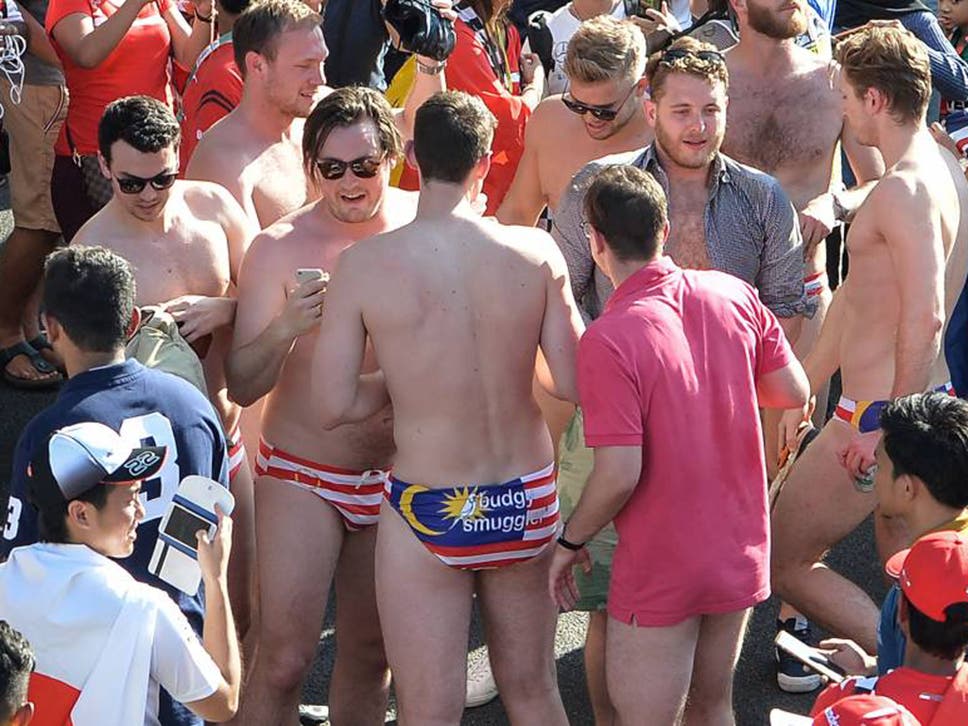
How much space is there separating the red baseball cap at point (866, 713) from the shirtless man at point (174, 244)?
80.4 inches

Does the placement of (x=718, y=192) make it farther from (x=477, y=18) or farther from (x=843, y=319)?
(x=477, y=18)

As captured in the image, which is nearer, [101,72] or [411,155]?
[411,155]

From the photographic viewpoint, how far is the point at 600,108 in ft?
16.8

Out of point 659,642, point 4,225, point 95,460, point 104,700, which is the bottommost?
point 4,225

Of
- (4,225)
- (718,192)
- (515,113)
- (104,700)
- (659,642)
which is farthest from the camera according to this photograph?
(4,225)

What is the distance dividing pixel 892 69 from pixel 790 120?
3.89 feet

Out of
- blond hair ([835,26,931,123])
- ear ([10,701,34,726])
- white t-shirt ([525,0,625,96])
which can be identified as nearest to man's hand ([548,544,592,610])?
ear ([10,701,34,726])

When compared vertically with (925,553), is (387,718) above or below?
below

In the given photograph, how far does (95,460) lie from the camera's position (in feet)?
10.1

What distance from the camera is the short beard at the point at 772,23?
18.3 ft

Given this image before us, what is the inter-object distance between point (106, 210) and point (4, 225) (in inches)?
185

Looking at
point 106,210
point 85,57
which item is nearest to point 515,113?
point 85,57

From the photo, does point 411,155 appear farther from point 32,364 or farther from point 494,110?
point 32,364

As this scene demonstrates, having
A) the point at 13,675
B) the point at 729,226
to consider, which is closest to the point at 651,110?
the point at 729,226
